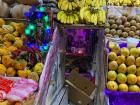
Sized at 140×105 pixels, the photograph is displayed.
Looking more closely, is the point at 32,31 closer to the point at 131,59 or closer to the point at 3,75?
the point at 3,75

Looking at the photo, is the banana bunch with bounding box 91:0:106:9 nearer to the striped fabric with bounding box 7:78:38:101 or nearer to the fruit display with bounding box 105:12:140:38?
the fruit display with bounding box 105:12:140:38

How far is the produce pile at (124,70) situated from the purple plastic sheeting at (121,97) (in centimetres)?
5

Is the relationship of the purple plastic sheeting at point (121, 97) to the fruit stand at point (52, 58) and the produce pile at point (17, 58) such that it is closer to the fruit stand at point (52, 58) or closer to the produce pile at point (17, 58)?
the fruit stand at point (52, 58)

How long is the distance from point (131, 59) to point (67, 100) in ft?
4.33

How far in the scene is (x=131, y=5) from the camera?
19.9 feet

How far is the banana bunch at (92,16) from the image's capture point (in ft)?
12.8

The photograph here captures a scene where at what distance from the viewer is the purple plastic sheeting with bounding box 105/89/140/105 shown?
3.03m

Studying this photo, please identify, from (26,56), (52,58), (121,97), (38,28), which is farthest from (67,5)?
(121,97)

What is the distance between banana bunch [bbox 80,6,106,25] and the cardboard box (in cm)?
79

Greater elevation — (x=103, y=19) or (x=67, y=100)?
(x=103, y=19)

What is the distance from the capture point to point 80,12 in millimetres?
4062

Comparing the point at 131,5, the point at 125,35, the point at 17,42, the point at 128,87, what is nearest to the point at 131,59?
the point at 128,87

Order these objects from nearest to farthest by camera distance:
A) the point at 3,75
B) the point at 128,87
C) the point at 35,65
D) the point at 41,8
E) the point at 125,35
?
the point at 3,75
the point at 35,65
the point at 128,87
the point at 41,8
the point at 125,35

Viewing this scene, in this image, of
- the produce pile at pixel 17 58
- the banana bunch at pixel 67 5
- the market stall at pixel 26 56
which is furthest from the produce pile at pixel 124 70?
the banana bunch at pixel 67 5
